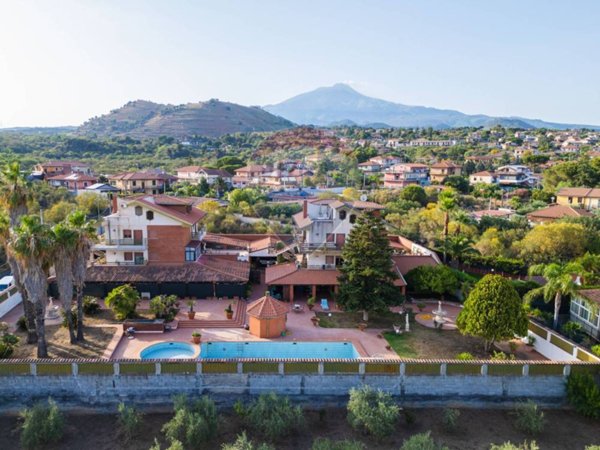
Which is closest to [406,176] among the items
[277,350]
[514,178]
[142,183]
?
[514,178]

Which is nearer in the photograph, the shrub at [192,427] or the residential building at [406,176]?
the shrub at [192,427]

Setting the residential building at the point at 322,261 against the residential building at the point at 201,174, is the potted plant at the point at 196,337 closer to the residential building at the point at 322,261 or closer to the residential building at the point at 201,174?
the residential building at the point at 322,261

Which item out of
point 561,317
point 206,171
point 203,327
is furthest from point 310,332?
point 206,171

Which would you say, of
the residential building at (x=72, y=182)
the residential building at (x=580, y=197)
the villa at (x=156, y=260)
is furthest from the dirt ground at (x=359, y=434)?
the residential building at (x=72, y=182)

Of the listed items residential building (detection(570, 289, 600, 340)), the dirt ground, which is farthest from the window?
residential building (detection(570, 289, 600, 340))

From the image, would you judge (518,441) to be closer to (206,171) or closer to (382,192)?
(382,192)
